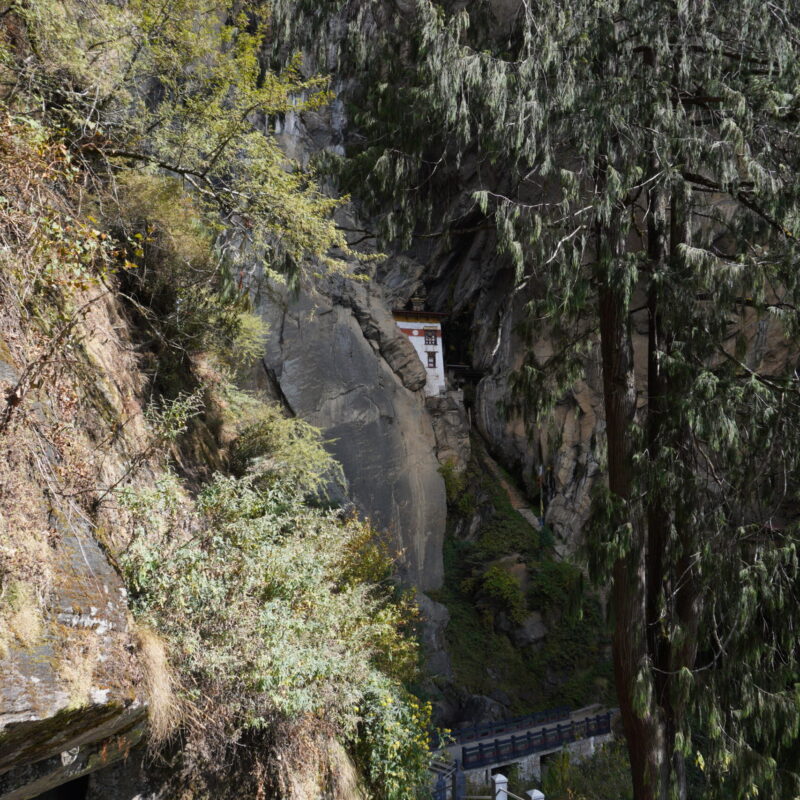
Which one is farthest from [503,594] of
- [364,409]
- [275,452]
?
[275,452]

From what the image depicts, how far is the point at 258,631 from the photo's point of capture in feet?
15.2

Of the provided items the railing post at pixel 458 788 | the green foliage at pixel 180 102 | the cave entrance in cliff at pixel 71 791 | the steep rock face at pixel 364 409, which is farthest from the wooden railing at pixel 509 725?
the green foliage at pixel 180 102

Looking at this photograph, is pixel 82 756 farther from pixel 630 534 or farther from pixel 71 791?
pixel 630 534

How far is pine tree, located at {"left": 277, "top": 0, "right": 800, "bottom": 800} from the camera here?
5984 mm

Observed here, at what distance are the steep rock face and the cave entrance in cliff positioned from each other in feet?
38.8

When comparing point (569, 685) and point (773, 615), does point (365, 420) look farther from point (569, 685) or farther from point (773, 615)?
point (773, 615)

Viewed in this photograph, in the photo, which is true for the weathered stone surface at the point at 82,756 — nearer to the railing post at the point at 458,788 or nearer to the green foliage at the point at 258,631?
the green foliage at the point at 258,631

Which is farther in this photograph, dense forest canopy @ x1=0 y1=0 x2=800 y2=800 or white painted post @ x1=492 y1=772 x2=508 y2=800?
white painted post @ x1=492 y1=772 x2=508 y2=800

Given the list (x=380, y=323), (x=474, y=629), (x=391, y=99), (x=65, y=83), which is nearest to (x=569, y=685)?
(x=474, y=629)

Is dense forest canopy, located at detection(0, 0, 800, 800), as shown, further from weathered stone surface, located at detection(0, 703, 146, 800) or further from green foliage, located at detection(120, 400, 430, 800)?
weathered stone surface, located at detection(0, 703, 146, 800)

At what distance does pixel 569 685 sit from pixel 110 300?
17762 mm

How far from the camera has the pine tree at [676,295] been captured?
5984 millimetres

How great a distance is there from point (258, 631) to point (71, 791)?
5.04 ft

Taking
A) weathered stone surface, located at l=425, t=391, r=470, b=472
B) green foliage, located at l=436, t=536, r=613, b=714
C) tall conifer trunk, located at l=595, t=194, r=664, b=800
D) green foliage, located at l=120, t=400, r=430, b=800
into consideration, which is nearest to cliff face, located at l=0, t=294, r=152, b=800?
green foliage, located at l=120, t=400, r=430, b=800
